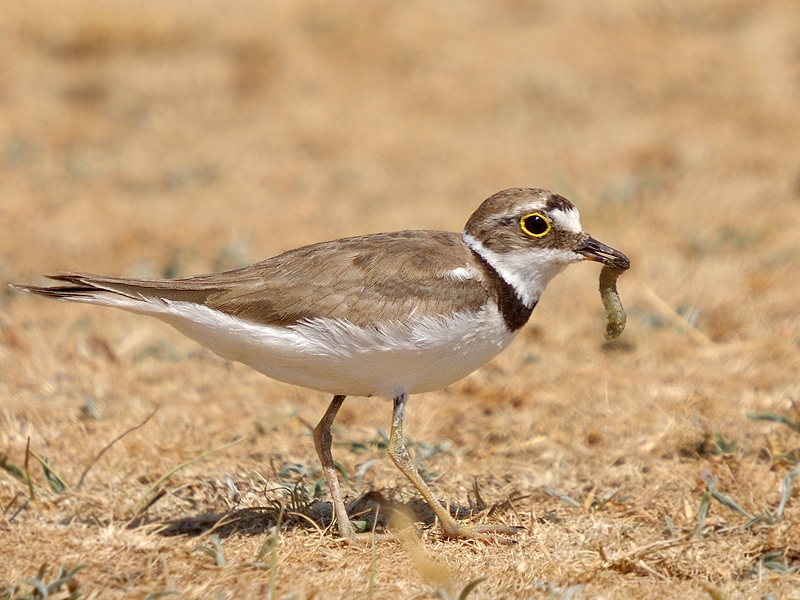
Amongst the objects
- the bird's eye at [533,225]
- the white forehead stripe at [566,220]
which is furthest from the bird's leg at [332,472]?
the white forehead stripe at [566,220]

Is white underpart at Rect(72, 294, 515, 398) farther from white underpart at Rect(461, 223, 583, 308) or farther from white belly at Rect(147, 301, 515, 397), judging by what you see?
white underpart at Rect(461, 223, 583, 308)

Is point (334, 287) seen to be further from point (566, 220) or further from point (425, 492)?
point (566, 220)

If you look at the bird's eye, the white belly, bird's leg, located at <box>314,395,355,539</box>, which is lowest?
bird's leg, located at <box>314,395,355,539</box>

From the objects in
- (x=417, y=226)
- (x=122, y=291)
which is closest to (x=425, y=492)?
(x=122, y=291)

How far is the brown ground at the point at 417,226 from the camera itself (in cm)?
437

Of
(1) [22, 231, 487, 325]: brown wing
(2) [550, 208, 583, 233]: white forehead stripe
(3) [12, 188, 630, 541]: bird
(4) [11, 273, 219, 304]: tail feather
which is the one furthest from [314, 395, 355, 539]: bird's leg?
(2) [550, 208, 583, 233]: white forehead stripe

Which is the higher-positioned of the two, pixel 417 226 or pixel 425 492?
pixel 417 226

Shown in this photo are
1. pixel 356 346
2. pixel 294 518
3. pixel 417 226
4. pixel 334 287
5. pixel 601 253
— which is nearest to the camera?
pixel 356 346

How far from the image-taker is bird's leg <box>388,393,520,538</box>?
4457 mm

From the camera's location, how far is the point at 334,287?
4.45 metres

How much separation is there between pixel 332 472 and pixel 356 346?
0.74 m

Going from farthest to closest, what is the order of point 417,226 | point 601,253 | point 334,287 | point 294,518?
1. point 417,226
2. point 601,253
3. point 294,518
4. point 334,287

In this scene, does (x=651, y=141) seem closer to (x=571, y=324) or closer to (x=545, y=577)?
(x=571, y=324)

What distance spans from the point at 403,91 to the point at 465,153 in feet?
5.45
